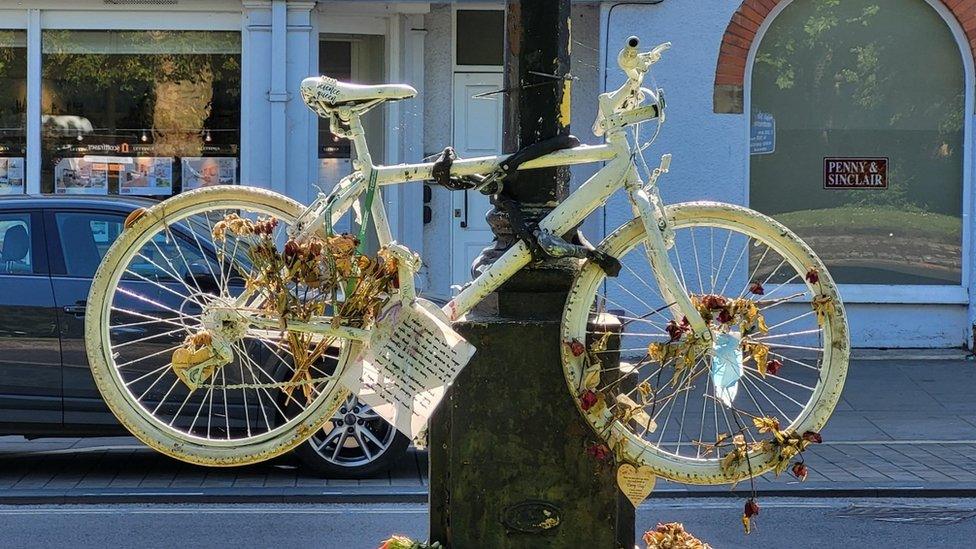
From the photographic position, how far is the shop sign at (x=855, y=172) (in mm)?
12789

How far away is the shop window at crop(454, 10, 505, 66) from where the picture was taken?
12961 millimetres

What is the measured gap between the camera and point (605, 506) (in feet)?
12.8

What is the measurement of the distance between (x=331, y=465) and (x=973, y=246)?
7391mm

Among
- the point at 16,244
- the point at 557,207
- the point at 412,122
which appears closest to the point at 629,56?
the point at 557,207

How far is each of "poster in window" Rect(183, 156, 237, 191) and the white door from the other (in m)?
2.09

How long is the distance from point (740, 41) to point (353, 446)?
6179 millimetres

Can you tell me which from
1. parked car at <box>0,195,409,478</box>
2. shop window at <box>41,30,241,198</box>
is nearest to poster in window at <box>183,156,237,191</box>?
shop window at <box>41,30,241,198</box>

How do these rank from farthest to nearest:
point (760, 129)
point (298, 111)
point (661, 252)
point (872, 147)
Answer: point (872, 147) < point (760, 129) < point (298, 111) < point (661, 252)

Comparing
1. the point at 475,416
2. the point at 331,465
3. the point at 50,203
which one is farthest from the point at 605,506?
the point at 50,203

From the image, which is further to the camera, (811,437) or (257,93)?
(257,93)

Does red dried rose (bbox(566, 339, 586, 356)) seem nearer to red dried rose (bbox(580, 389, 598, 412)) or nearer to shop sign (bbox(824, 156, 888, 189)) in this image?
red dried rose (bbox(580, 389, 598, 412))

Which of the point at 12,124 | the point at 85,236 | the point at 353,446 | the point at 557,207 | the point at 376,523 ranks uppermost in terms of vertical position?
the point at 12,124

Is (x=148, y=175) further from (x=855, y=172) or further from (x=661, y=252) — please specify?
(x=661, y=252)

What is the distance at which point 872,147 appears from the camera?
12844 millimetres
